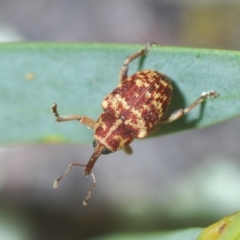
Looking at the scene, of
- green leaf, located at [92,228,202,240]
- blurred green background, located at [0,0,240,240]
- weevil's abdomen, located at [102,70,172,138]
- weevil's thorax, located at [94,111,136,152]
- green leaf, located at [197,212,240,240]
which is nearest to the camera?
green leaf, located at [197,212,240,240]

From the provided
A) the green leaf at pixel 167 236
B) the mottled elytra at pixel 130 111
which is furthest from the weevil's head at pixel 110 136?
the green leaf at pixel 167 236

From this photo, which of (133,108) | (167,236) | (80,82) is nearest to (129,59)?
(80,82)

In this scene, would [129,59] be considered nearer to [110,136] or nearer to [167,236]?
[110,136]

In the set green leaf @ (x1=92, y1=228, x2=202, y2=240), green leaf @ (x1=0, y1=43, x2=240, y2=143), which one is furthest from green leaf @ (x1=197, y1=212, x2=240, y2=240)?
green leaf @ (x1=0, y1=43, x2=240, y2=143)

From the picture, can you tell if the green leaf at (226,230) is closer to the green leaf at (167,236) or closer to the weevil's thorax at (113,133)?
the green leaf at (167,236)

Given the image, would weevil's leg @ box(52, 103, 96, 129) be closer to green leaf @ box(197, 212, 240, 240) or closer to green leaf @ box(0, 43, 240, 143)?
green leaf @ box(0, 43, 240, 143)

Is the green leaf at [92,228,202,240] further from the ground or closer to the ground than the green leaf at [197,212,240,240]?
further from the ground

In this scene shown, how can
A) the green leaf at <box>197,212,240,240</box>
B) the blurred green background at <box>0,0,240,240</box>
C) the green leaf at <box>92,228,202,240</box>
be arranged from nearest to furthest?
the green leaf at <box>197,212,240,240</box> < the green leaf at <box>92,228,202,240</box> < the blurred green background at <box>0,0,240,240</box>
